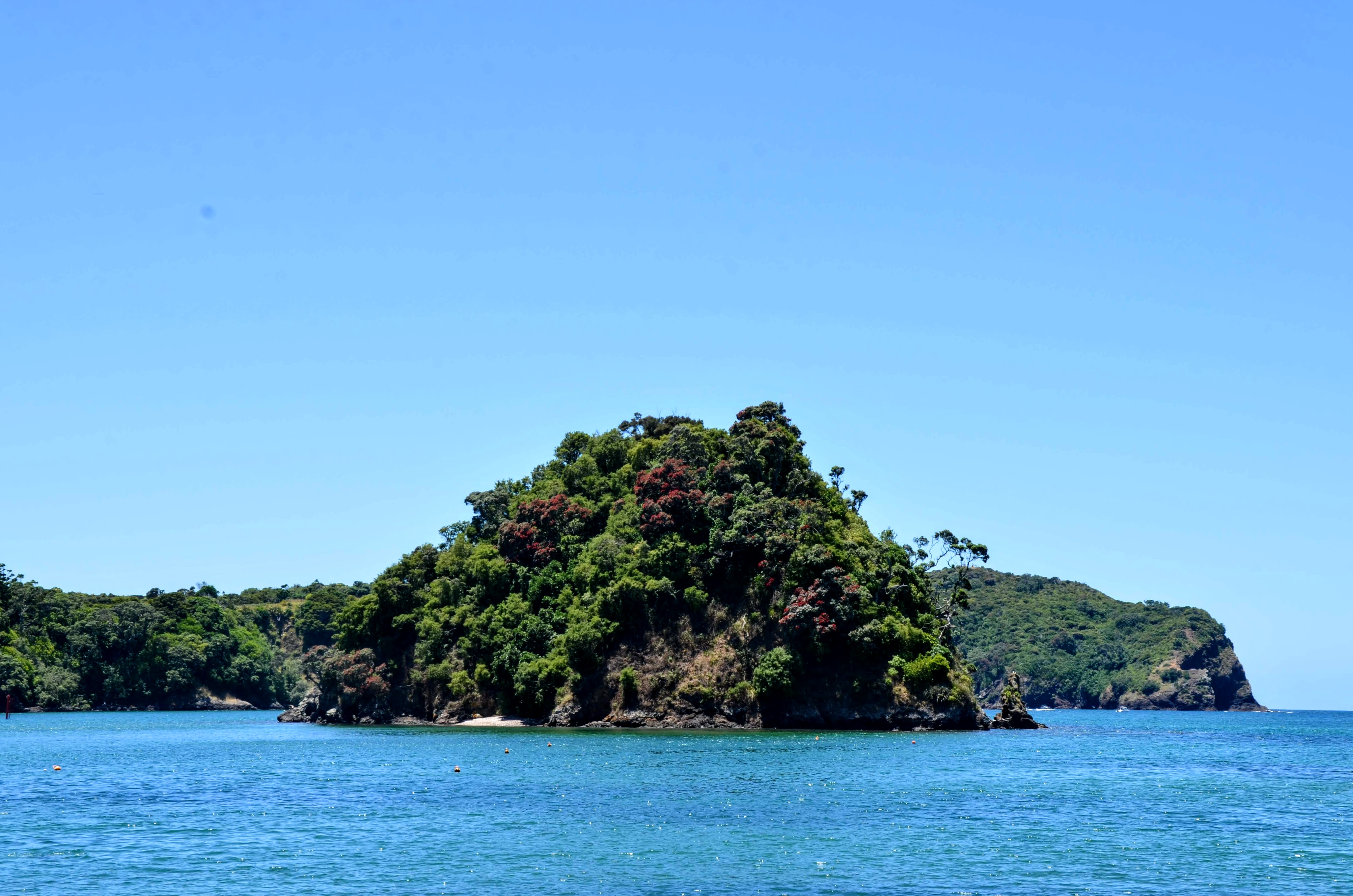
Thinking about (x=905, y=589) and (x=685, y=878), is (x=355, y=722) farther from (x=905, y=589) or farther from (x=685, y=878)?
(x=685, y=878)

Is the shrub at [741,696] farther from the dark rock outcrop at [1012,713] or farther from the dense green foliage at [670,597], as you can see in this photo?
the dark rock outcrop at [1012,713]

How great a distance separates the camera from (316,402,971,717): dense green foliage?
91.1 meters

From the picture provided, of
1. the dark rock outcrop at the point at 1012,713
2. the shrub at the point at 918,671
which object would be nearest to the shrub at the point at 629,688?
the shrub at the point at 918,671

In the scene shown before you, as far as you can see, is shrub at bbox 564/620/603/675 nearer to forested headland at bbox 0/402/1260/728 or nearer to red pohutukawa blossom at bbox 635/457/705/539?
forested headland at bbox 0/402/1260/728

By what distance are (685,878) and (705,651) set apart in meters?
66.1

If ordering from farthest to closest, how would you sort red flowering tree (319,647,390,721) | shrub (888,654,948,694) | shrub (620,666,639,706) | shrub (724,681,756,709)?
red flowering tree (319,647,390,721) → shrub (620,666,639,706) → shrub (724,681,756,709) → shrub (888,654,948,694)

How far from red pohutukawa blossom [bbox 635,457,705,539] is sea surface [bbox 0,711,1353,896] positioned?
2573cm

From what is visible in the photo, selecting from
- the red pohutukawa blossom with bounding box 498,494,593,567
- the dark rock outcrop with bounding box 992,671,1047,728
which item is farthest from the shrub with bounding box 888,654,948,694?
the red pohutukawa blossom with bounding box 498,494,593,567

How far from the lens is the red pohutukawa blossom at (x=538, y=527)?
361 ft

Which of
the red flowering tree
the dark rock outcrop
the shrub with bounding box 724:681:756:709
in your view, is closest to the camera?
the shrub with bounding box 724:681:756:709

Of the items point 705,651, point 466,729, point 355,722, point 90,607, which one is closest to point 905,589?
point 705,651

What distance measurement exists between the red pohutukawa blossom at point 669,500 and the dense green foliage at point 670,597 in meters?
0.14

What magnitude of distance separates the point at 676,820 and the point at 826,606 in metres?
49.8

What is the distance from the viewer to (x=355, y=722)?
383ft
